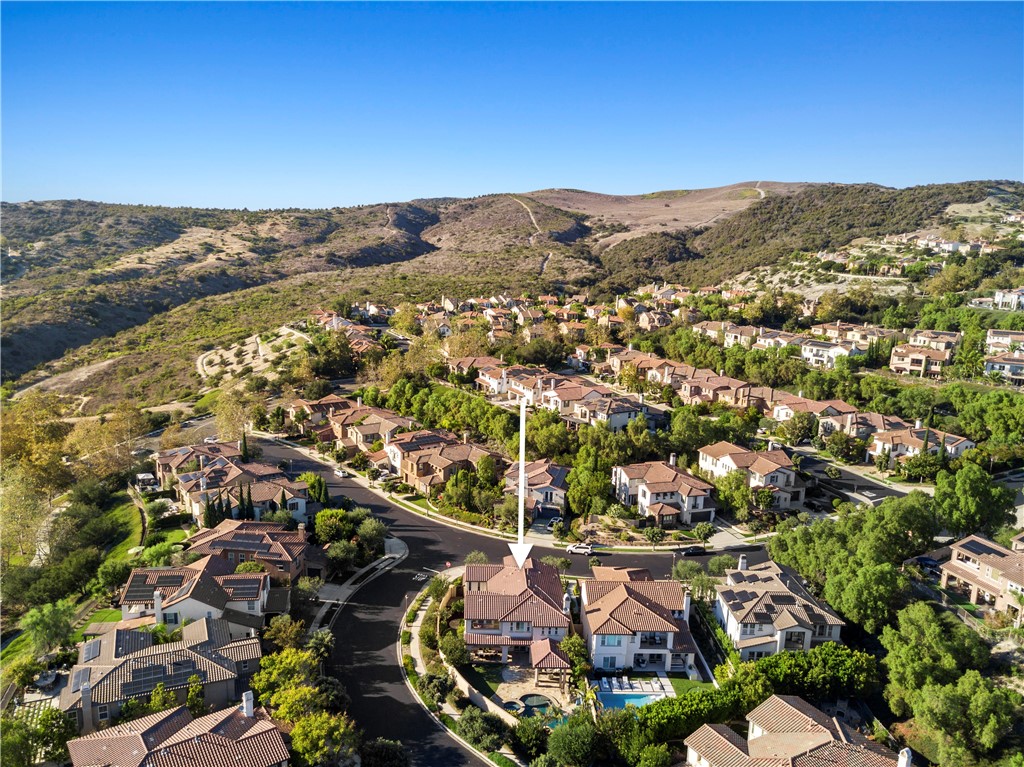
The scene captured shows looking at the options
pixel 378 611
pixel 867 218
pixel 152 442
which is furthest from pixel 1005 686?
pixel 867 218

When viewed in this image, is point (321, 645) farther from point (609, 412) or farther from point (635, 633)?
point (609, 412)

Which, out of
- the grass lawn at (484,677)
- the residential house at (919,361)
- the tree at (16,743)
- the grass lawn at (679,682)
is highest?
the residential house at (919,361)

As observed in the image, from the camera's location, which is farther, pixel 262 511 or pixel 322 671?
pixel 262 511

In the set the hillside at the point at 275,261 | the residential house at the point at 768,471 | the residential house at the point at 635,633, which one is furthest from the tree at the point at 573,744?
the hillside at the point at 275,261

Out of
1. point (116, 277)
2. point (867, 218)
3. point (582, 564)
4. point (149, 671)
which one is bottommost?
point (582, 564)

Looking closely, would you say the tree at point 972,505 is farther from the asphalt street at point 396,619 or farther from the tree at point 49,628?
the tree at point 49,628

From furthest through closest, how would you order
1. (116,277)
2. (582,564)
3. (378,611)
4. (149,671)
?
(116,277)
(582,564)
(378,611)
(149,671)

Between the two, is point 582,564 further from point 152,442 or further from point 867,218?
point 867,218

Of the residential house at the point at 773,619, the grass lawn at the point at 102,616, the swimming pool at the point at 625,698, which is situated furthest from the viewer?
the grass lawn at the point at 102,616
